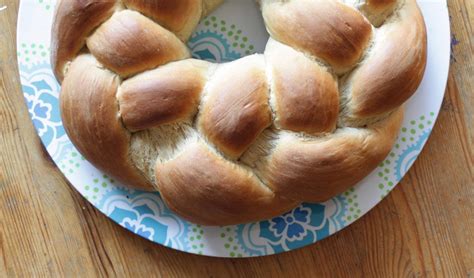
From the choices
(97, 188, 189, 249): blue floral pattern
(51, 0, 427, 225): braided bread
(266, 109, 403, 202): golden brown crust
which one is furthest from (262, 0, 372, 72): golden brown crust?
(97, 188, 189, 249): blue floral pattern

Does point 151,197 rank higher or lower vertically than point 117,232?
higher

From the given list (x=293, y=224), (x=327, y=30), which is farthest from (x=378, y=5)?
(x=293, y=224)

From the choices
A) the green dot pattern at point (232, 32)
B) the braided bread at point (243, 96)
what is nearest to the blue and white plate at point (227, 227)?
the green dot pattern at point (232, 32)

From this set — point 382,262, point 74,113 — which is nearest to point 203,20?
point 74,113

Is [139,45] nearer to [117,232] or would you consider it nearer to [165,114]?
[165,114]

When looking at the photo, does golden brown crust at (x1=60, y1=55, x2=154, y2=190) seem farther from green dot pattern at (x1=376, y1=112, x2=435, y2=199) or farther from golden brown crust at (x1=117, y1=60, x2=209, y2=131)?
green dot pattern at (x1=376, y1=112, x2=435, y2=199)

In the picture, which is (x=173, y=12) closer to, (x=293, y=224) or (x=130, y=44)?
(x=130, y=44)

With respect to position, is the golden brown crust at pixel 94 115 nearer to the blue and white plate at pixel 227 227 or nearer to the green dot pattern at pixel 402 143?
the blue and white plate at pixel 227 227
